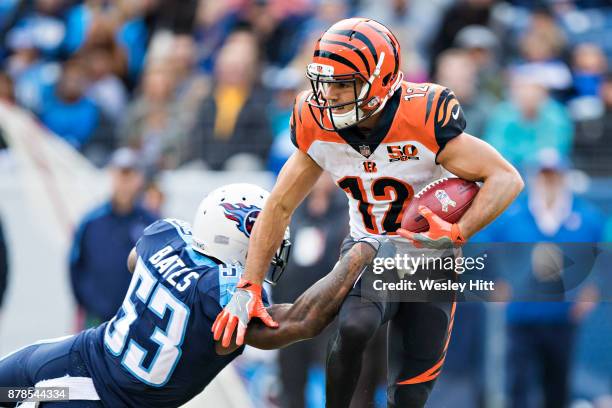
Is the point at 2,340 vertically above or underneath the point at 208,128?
underneath

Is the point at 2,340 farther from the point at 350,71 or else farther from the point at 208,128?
the point at 350,71

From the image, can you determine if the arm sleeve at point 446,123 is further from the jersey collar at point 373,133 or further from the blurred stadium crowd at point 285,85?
the blurred stadium crowd at point 285,85

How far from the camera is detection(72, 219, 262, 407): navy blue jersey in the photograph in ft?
16.1

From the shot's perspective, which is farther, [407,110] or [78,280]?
[78,280]

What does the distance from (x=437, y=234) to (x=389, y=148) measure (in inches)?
19.5

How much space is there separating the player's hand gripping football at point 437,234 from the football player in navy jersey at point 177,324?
0.21 metres

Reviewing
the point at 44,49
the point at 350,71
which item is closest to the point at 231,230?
the point at 350,71

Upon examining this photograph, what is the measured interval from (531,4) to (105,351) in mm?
7511

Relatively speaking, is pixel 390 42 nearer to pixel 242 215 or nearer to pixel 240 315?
pixel 242 215

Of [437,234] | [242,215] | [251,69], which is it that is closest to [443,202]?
[437,234]

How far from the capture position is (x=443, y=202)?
190 inches

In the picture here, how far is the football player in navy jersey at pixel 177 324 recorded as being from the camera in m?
4.76

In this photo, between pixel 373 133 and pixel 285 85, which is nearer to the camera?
pixel 373 133

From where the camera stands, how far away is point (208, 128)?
9945 millimetres
